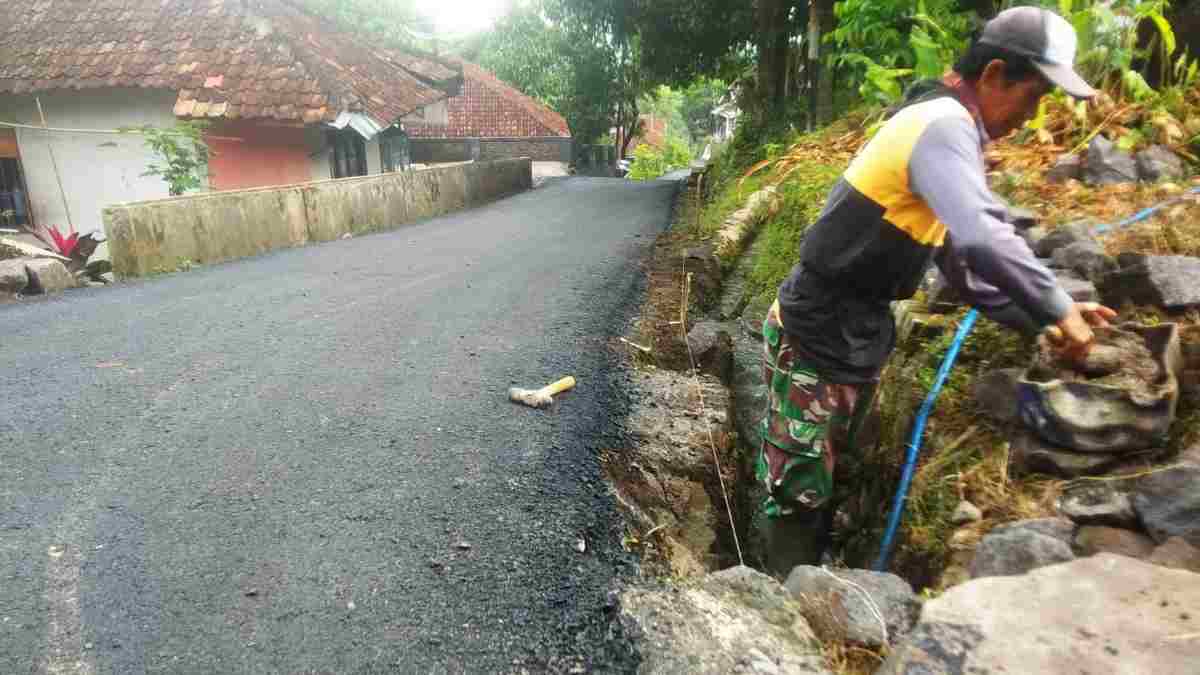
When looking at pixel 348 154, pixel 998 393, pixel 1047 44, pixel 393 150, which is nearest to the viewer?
pixel 1047 44

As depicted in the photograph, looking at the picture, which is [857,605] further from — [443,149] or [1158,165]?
[443,149]

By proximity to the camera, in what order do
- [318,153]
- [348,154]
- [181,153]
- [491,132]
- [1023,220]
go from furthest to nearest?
1. [491,132]
2. [348,154]
3. [318,153]
4. [181,153]
5. [1023,220]

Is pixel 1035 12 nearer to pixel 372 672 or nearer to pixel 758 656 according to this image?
pixel 758 656

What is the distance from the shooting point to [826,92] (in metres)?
10.1

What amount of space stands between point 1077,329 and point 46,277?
7.03 metres

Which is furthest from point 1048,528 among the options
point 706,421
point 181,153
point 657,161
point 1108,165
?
point 657,161

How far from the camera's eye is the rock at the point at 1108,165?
3713 millimetres

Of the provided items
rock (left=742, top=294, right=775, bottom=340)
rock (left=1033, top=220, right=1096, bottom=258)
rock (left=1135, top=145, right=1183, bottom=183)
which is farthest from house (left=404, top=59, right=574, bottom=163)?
rock (left=1033, top=220, right=1096, bottom=258)

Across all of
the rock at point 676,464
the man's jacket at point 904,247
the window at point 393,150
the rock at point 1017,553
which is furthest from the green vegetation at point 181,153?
the rock at point 1017,553

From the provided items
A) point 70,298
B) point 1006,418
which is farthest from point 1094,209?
point 70,298

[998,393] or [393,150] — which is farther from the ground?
[998,393]

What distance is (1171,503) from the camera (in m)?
1.79

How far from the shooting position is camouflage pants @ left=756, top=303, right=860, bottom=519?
2750mm

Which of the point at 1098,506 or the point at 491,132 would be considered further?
the point at 491,132
